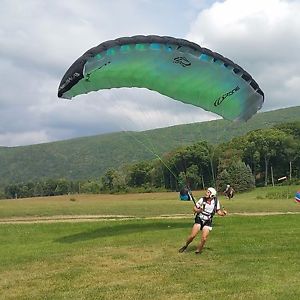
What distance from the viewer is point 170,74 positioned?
14.3 metres

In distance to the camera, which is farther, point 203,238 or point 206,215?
point 206,215

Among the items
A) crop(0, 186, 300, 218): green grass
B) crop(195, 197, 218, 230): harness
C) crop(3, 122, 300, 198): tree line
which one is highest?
crop(3, 122, 300, 198): tree line

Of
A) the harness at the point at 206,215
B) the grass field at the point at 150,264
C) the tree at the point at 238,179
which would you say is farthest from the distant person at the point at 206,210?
the tree at the point at 238,179

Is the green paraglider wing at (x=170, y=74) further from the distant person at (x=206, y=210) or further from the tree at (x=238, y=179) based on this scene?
the tree at (x=238, y=179)

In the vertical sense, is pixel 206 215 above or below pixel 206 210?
below

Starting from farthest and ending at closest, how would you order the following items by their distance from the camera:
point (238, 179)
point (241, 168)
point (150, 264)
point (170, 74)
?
point (241, 168) < point (238, 179) < point (170, 74) < point (150, 264)

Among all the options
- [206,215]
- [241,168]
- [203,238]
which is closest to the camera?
[203,238]

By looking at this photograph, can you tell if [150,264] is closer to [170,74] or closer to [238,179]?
[170,74]

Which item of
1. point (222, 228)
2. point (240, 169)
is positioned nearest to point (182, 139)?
point (240, 169)

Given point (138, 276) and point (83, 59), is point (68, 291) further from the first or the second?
point (83, 59)

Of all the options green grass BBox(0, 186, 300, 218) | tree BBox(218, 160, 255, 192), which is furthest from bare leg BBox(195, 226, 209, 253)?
tree BBox(218, 160, 255, 192)

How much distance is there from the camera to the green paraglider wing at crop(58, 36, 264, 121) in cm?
1320

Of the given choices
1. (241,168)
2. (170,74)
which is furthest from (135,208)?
(241,168)

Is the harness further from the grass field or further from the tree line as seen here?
the tree line
